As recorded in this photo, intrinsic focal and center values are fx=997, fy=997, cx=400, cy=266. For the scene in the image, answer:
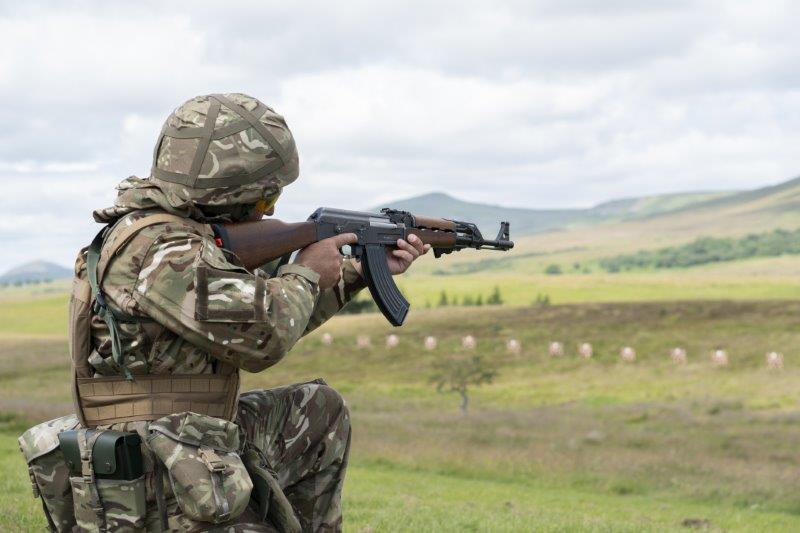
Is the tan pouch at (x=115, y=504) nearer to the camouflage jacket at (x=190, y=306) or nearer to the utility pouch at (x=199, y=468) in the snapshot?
the utility pouch at (x=199, y=468)

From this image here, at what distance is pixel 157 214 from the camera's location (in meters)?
5.71

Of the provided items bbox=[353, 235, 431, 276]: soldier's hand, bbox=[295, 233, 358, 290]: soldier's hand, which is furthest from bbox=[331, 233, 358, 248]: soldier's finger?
bbox=[353, 235, 431, 276]: soldier's hand

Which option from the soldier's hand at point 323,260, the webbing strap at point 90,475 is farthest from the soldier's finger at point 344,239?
the webbing strap at point 90,475

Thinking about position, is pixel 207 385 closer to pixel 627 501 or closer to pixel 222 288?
pixel 222 288

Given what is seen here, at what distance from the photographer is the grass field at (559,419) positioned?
15523mm

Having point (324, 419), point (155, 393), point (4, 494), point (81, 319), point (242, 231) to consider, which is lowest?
point (4, 494)

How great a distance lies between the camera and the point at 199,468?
552 cm

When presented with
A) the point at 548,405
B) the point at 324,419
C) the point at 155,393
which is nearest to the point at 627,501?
the point at 324,419

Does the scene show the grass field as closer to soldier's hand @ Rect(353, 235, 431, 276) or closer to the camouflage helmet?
soldier's hand @ Rect(353, 235, 431, 276)

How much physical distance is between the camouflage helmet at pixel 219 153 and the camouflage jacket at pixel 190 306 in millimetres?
236

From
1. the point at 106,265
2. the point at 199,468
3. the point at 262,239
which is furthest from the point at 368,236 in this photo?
the point at 199,468

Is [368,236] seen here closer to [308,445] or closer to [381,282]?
[381,282]

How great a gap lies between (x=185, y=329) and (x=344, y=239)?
4.79ft

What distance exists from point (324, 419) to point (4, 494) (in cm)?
656
